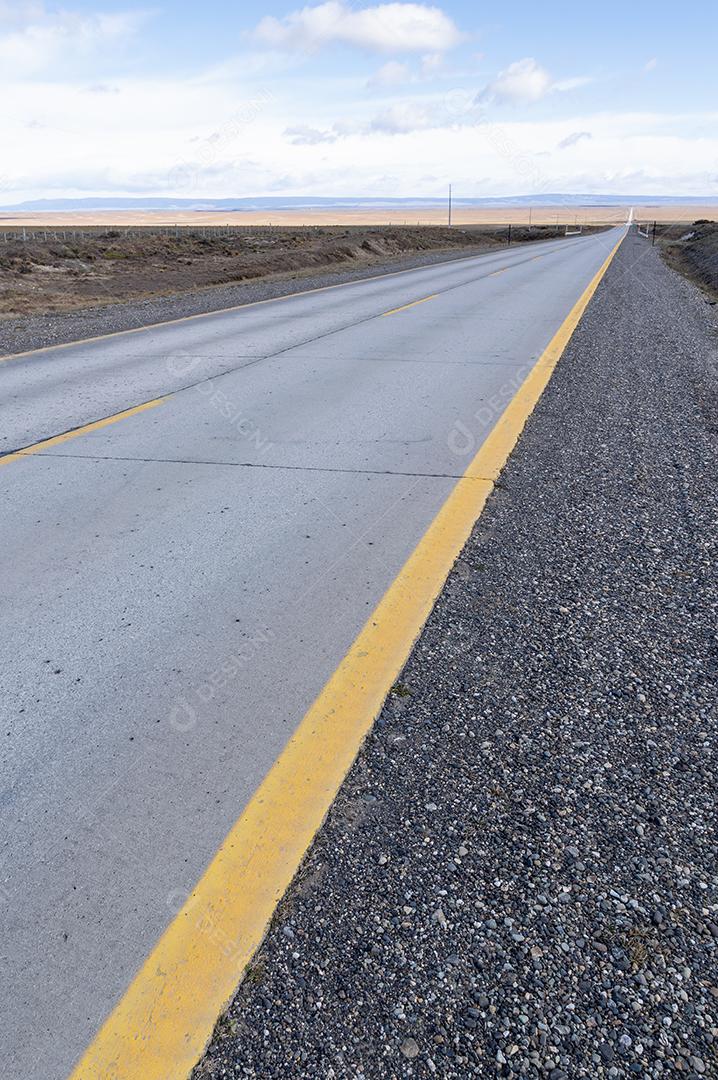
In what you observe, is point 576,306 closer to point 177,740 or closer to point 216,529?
point 216,529

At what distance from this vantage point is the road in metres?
2.22

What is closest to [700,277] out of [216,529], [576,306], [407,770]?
[576,306]

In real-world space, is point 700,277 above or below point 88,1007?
below

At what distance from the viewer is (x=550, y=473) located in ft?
19.5

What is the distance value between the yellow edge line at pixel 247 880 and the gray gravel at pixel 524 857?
6 centimetres

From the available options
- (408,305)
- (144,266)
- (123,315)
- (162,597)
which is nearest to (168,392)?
(162,597)

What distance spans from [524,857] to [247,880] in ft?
2.50

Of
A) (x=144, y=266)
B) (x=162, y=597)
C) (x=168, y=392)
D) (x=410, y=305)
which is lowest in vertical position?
(x=144, y=266)

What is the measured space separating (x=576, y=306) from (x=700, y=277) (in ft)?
44.2

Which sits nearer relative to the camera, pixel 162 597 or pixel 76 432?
pixel 162 597

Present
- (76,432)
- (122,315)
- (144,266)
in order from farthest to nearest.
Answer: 1. (144,266)
2. (122,315)
3. (76,432)

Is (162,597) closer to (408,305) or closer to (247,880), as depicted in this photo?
(247,880)

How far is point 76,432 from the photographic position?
7.16m

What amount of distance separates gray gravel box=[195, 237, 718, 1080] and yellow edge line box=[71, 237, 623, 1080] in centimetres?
6
